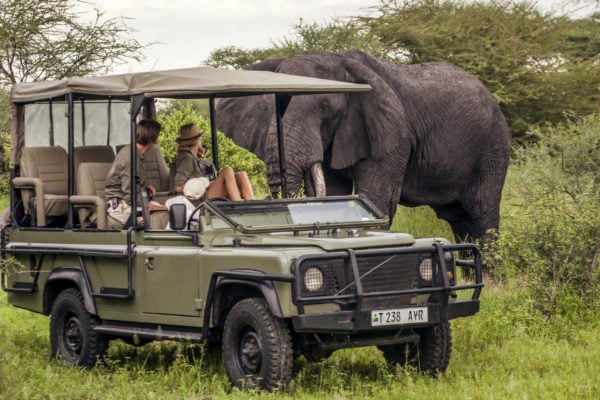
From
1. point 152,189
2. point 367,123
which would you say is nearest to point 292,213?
point 152,189

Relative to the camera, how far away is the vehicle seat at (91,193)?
356 inches

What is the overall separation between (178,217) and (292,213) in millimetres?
803

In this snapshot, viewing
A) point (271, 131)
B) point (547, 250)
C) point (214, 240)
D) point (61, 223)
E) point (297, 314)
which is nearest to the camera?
point (297, 314)

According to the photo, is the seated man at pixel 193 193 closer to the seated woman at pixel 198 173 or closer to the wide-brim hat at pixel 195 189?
the wide-brim hat at pixel 195 189

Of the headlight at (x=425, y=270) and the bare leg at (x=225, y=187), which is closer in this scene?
the headlight at (x=425, y=270)

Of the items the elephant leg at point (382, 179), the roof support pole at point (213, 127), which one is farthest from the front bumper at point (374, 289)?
the elephant leg at point (382, 179)

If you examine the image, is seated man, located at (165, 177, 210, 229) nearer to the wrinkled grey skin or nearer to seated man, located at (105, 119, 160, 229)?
seated man, located at (105, 119, 160, 229)

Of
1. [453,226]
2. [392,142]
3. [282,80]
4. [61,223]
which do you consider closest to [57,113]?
[61,223]

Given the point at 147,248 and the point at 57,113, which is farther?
the point at 57,113

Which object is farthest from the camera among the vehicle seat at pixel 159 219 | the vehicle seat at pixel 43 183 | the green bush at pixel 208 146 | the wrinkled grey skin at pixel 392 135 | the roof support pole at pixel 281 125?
the green bush at pixel 208 146

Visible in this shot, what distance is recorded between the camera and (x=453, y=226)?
16.5m

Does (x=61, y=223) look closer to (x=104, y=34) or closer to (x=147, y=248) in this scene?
(x=147, y=248)

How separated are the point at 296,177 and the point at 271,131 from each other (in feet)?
1.75

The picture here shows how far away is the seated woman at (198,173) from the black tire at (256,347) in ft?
4.78
